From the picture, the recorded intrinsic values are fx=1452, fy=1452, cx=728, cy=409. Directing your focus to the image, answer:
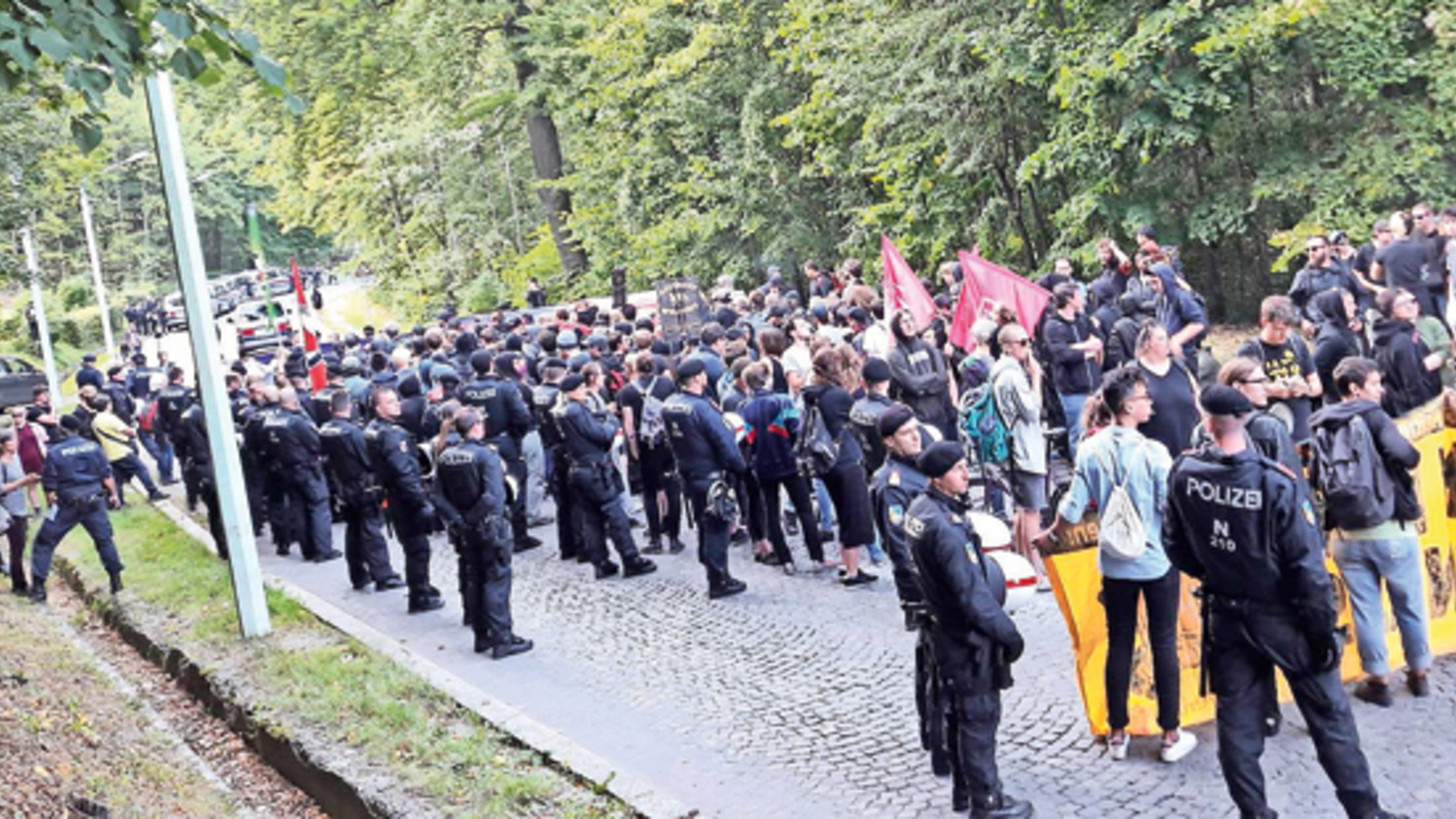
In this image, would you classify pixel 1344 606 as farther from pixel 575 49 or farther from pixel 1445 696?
pixel 575 49

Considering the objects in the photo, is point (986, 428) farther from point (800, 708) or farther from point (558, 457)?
point (558, 457)

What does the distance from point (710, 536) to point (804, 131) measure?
14.1 m

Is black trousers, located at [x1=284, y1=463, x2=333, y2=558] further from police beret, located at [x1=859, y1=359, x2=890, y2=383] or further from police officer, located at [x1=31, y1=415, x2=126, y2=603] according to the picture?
police beret, located at [x1=859, y1=359, x2=890, y2=383]

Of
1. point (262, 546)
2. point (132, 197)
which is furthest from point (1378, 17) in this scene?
point (132, 197)

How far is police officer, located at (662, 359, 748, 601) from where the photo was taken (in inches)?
460

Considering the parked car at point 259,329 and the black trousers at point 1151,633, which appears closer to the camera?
the black trousers at point 1151,633

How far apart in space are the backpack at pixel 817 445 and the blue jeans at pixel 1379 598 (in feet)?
14.0

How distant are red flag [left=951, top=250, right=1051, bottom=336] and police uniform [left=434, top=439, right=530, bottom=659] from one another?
487 cm

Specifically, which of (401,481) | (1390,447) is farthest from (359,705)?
(1390,447)

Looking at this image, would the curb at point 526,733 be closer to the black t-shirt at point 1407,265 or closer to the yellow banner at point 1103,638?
the yellow banner at point 1103,638

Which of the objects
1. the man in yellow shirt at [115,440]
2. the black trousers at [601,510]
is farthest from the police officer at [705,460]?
the man in yellow shirt at [115,440]

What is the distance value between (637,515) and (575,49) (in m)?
17.1

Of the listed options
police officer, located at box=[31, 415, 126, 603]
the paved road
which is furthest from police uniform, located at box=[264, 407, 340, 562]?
the paved road

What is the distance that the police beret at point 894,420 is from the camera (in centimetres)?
837
